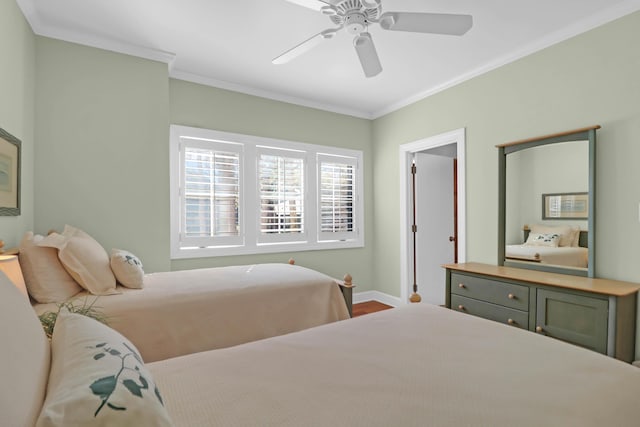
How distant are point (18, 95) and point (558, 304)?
4.05 m

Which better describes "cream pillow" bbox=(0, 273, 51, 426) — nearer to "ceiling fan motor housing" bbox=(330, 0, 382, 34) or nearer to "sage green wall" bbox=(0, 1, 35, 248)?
"sage green wall" bbox=(0, 1, 35, 248)

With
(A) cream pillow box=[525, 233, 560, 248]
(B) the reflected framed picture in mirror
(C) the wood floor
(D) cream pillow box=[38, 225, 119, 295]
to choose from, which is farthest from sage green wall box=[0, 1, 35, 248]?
(A) cream pillow box=[525, 233, 560, 248]

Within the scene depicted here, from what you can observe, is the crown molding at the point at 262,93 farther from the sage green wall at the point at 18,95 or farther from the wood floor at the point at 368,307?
the wood floor at the point at 368,307

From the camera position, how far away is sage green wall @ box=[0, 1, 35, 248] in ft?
6.56

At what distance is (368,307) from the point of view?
4.39 meters

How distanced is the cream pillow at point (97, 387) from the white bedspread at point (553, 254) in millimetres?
3018

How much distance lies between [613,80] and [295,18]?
238 centimetres

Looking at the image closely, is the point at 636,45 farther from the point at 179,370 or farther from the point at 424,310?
the point at 179,370

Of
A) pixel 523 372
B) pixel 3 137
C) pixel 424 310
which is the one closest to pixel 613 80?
→ pixel 424 310

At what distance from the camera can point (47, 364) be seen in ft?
2.66

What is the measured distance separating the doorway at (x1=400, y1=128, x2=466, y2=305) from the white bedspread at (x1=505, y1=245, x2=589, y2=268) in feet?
3.62

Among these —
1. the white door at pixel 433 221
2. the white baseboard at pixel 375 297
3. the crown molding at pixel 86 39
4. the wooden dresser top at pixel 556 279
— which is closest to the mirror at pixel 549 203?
Answer: the wooden dresser top at pixel 556 279

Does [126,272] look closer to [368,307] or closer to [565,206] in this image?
[368,307]

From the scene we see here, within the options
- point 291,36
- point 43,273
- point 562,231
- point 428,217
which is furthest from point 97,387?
point 428,217
